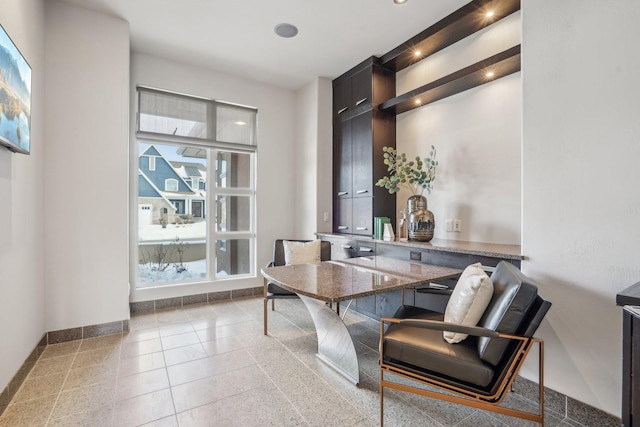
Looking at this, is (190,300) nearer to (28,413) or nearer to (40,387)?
(40,387)

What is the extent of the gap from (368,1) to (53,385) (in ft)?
12.6

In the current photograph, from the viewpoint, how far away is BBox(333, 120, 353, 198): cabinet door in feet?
13.0

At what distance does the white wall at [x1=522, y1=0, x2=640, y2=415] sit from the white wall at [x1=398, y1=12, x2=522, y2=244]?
684mm

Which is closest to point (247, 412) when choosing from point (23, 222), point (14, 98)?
point (23, 222)

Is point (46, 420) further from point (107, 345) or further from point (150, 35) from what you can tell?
point (150, 35)

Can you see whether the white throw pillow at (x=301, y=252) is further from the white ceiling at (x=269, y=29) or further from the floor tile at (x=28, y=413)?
the white ceiling at (x=269, y=29)

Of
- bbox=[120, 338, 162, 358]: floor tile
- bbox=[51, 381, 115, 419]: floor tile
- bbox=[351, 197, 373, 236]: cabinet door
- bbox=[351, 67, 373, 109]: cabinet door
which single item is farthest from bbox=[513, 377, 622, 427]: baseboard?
bbox=[351, 67, 373, 109]: cabinet door

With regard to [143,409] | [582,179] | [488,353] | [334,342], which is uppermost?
[582,179]

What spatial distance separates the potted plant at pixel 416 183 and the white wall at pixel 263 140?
5.46 ft

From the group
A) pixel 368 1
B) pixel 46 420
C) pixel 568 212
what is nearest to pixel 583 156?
pixel 568 212

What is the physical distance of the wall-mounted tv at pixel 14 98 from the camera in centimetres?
166

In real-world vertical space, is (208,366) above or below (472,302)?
below

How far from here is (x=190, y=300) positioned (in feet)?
12.7

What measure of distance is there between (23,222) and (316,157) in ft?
9.86
